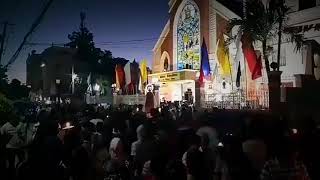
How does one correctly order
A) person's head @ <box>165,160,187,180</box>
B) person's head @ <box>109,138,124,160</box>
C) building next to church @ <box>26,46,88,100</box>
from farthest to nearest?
building next to church @ <box>26,46,88,100</box>
person's head @ <box>109,138,124,160</box>
person's head @ <box>165,160,187,180</box>

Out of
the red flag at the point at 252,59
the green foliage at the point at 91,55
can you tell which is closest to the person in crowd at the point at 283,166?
the red flag at the point at 252,59

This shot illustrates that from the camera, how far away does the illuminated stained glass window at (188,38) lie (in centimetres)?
3447

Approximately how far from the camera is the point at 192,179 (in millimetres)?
6109

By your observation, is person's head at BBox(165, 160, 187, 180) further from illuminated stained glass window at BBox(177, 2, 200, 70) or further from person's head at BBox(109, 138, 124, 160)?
illuminated stained glass window at BBox(177, 2, 200, 70)

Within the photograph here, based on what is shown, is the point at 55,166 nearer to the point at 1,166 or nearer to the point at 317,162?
the point at 1,166

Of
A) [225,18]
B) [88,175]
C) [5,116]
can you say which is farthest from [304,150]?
[225,18]

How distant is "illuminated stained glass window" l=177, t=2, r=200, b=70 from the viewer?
113 feet

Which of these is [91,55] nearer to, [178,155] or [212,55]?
[212,55]

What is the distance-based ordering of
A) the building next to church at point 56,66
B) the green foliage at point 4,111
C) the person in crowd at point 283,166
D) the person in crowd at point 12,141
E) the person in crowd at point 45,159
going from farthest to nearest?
the building next to church at point 56,66 < the green foliage at point 4,111 < the person in crowd at point 12,141 < the person in crowd at point 45,159 < the person in crowd at point 283,166

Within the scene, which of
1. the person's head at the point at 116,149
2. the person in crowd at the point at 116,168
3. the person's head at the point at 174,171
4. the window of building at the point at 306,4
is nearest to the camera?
the person's head at the point at 174,171

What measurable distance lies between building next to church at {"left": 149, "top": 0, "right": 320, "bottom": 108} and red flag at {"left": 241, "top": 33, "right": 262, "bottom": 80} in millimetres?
1152

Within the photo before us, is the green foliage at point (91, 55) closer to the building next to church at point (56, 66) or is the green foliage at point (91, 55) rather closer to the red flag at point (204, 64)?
the building next to church at point (56, 66)

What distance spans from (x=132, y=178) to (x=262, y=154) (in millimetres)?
2595

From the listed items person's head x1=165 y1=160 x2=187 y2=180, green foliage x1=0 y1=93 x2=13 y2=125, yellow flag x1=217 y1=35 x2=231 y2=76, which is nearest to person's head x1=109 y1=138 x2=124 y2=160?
person's head x1=165 y1=160 x2=187 y2=180
